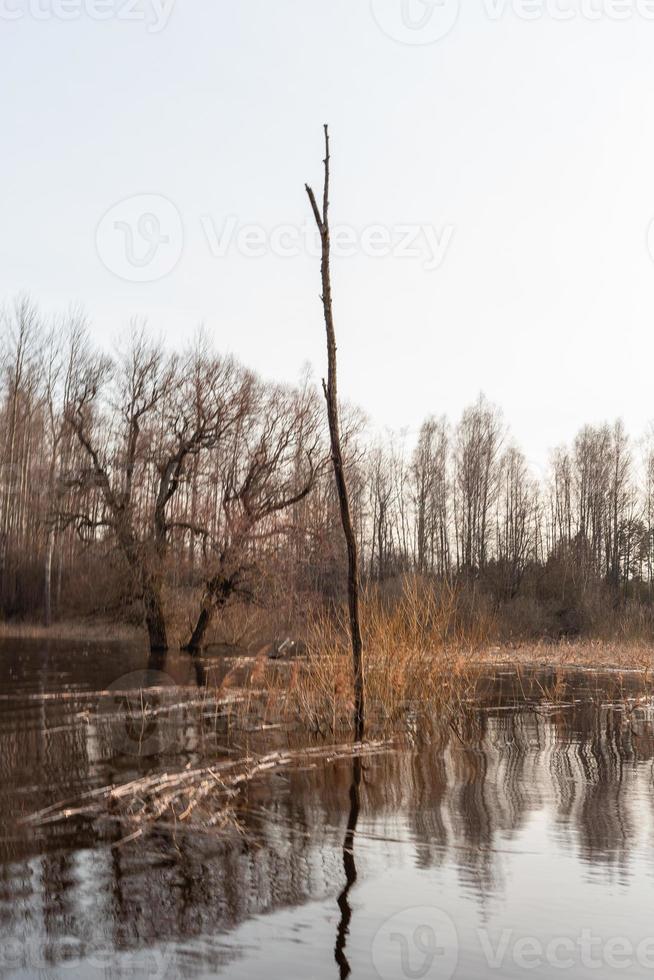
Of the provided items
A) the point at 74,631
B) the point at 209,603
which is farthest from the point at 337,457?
the point at 74,631

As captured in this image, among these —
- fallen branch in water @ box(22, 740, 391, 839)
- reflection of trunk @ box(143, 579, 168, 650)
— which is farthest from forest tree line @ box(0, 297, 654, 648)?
fallen branch in water @ box(22, 740, 391, 839)

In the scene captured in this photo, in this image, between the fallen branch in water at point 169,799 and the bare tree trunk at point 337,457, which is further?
the bare tree trunk at point 337,457

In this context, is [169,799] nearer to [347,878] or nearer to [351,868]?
[351,868]

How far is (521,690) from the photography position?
16.9 metres

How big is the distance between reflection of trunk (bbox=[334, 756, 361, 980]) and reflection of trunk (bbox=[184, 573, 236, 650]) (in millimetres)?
21101

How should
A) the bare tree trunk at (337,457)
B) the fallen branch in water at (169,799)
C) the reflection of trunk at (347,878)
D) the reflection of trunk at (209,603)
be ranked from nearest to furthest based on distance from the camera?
the reflection of trunk at (347,878), the fallen branch in water at (169,799), the bare tree trunk at (337,457), the reflection of trunk at (209,603)

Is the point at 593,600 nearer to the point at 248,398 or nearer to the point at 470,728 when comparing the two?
the point at 248,398

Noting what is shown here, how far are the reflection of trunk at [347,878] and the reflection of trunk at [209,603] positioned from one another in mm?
21101

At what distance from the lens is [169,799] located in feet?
23.9

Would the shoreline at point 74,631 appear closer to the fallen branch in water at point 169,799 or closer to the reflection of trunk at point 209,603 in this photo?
the reflection of trunk at point 209,603

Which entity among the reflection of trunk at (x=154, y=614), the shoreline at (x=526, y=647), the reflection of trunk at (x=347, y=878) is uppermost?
the reflection of trunk at (x=154, y=614)

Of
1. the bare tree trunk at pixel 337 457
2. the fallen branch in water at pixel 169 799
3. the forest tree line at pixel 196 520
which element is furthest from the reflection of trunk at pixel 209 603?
the fallen branch in water at pixel 169 799

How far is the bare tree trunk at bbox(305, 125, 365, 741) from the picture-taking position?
10.8 m

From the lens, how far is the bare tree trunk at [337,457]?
10844 millimetres
